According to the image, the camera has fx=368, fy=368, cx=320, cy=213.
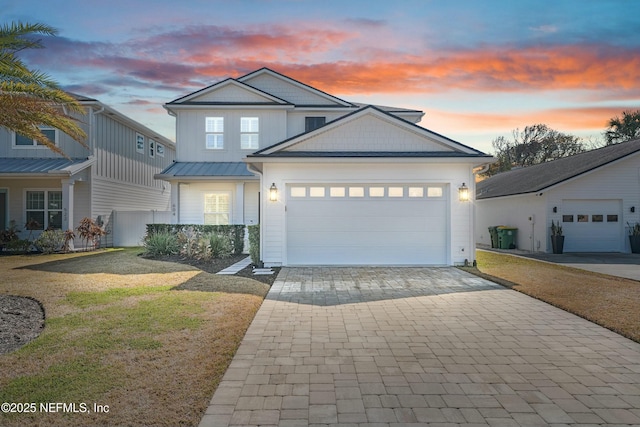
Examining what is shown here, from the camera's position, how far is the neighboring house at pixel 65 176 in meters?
15.0

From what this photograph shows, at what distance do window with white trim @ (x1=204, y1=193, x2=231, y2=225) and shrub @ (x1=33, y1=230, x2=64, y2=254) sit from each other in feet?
18.8

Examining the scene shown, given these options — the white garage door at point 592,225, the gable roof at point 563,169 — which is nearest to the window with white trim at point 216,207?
the gable roof at point 563,169

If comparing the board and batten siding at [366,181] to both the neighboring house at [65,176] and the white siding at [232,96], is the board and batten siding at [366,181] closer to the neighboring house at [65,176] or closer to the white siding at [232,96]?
the white siding at [232,96]

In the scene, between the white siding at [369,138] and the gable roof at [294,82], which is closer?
the white siding at [369,138]

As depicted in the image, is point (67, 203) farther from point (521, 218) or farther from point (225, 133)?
point (521, 218)

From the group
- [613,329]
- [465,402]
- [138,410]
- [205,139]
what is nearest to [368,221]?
[613,329]

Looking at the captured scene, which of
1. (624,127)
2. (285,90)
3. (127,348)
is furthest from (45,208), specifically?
(624,127)

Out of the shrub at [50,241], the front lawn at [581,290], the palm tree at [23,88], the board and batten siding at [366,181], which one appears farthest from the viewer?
the shrub at [50,241]

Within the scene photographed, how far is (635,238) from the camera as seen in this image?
15.5 metres

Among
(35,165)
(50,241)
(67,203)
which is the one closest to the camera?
(50,241)

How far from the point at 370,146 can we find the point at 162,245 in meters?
8.09

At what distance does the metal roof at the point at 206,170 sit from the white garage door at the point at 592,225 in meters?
13.7

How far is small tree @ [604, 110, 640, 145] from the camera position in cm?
3231

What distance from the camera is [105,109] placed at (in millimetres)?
16172
